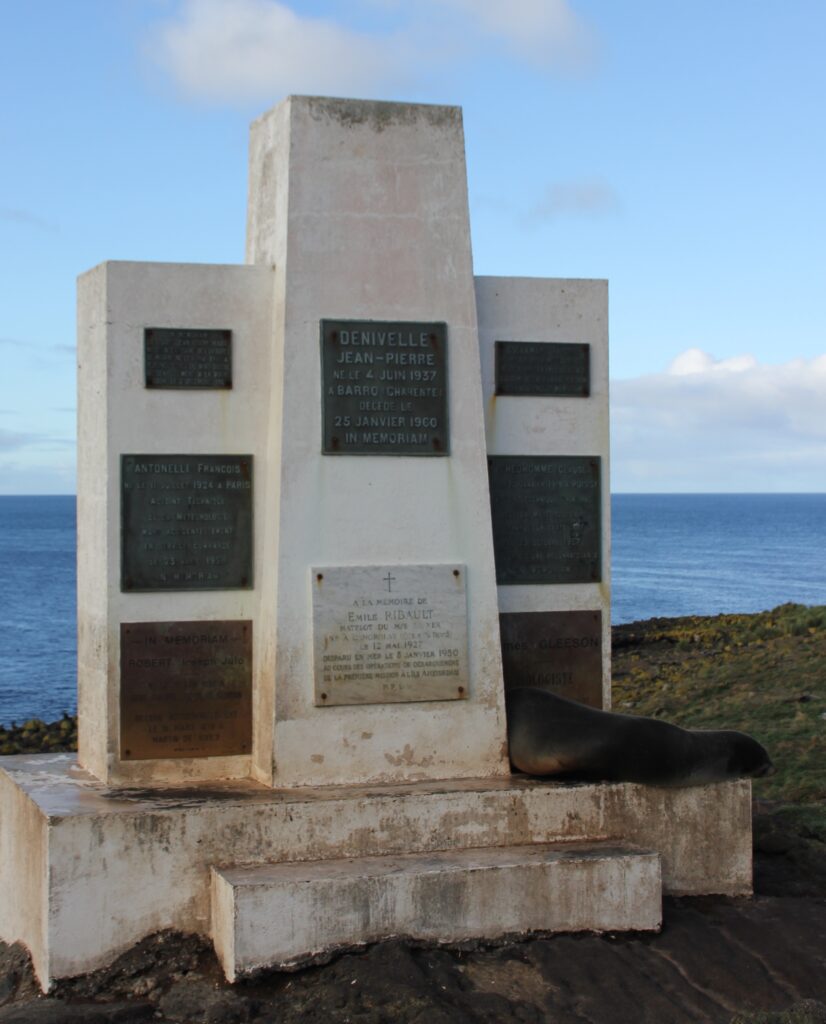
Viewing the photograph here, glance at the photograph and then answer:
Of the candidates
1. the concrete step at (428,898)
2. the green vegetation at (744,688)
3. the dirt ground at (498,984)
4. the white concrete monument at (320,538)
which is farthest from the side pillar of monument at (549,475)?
the green vegetation at (744,688)

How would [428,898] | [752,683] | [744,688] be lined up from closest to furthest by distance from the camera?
[428,898]
[744,688]
[752,683]

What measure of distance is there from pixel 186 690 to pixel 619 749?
223cm

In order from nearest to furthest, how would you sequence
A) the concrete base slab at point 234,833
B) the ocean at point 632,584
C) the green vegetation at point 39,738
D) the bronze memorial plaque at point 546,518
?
the concrete base slab at point 234,833, the bronze memorial plaque at point 546,518, the green vegetation at point 39,738, the ocean at point 632,584

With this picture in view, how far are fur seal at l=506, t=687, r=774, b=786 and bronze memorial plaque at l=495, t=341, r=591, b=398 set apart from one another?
1.71m

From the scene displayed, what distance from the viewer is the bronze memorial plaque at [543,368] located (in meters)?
7.64

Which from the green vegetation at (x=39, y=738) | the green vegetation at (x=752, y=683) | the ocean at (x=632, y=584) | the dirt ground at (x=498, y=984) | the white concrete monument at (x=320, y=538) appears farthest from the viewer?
the ocean at (x=632, y=584)

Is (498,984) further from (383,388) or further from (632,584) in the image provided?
(632,584)

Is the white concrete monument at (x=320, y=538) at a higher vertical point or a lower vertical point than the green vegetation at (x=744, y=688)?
higher

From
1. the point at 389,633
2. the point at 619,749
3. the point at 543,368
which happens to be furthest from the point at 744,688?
the point at 389,633

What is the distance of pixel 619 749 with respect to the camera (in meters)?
7.00

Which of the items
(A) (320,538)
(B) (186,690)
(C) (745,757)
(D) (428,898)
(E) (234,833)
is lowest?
(D) (428,898)

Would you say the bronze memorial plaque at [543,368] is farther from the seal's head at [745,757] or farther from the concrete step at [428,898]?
the concrete step at [428,898]

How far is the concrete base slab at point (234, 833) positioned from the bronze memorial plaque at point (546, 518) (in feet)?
4.07

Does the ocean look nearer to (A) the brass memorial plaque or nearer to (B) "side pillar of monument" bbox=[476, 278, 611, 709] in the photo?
(B) "side pillar of monument" bbox=[476, 278, 611, 709]
